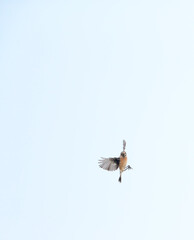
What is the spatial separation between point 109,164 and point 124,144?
301cm

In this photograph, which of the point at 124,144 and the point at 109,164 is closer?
the point at 124,144

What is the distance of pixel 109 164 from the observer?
1775 centimetres

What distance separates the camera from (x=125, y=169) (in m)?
17.5

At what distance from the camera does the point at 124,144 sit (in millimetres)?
15039

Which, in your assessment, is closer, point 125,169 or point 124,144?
point 124,144

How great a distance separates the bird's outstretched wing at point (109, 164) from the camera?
17469 mm

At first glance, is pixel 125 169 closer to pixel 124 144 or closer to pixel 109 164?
pixel 109 164

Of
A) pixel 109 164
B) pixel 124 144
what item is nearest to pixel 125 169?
pixel 109 164

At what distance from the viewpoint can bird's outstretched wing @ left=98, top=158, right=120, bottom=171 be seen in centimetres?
1747

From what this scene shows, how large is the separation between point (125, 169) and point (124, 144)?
285 centimetres

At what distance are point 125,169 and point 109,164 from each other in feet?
2.80
